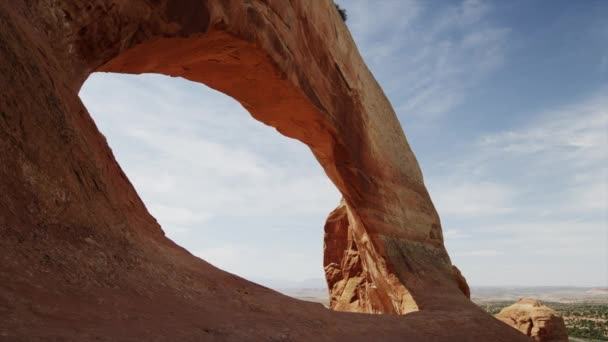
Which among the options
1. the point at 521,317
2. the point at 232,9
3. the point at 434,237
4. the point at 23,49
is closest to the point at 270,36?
the point at 232,9

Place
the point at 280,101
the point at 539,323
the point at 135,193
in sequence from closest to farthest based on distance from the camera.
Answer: the point at 135,193 → the point at 280,101 → the point at 539,323

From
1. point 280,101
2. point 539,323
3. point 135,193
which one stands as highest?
point 280,101

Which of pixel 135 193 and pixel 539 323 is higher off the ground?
pixel 135 193

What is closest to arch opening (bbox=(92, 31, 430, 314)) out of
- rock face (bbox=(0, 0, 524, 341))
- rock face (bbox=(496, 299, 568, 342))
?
rock face (bbox=(0, 0, 524, 341))

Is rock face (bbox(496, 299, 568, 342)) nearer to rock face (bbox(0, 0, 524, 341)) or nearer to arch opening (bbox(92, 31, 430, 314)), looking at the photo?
arch opening (bbox(92, 31, 430, 314))

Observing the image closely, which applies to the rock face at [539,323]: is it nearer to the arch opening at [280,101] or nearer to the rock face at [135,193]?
the arch opening at [280,101]

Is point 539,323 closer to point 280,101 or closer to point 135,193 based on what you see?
point 280,101

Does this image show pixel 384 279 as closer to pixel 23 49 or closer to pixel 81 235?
pixel 81 235

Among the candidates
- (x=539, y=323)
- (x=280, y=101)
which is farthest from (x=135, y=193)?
(x=539, y=323)

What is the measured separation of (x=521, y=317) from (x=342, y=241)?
9.74 meters

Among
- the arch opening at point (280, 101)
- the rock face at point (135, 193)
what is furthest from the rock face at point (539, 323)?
the rock face at point (135, 193)

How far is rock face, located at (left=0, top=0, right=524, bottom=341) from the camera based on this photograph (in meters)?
4.23

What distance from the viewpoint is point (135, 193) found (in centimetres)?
740

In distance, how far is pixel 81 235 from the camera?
5.00 m
